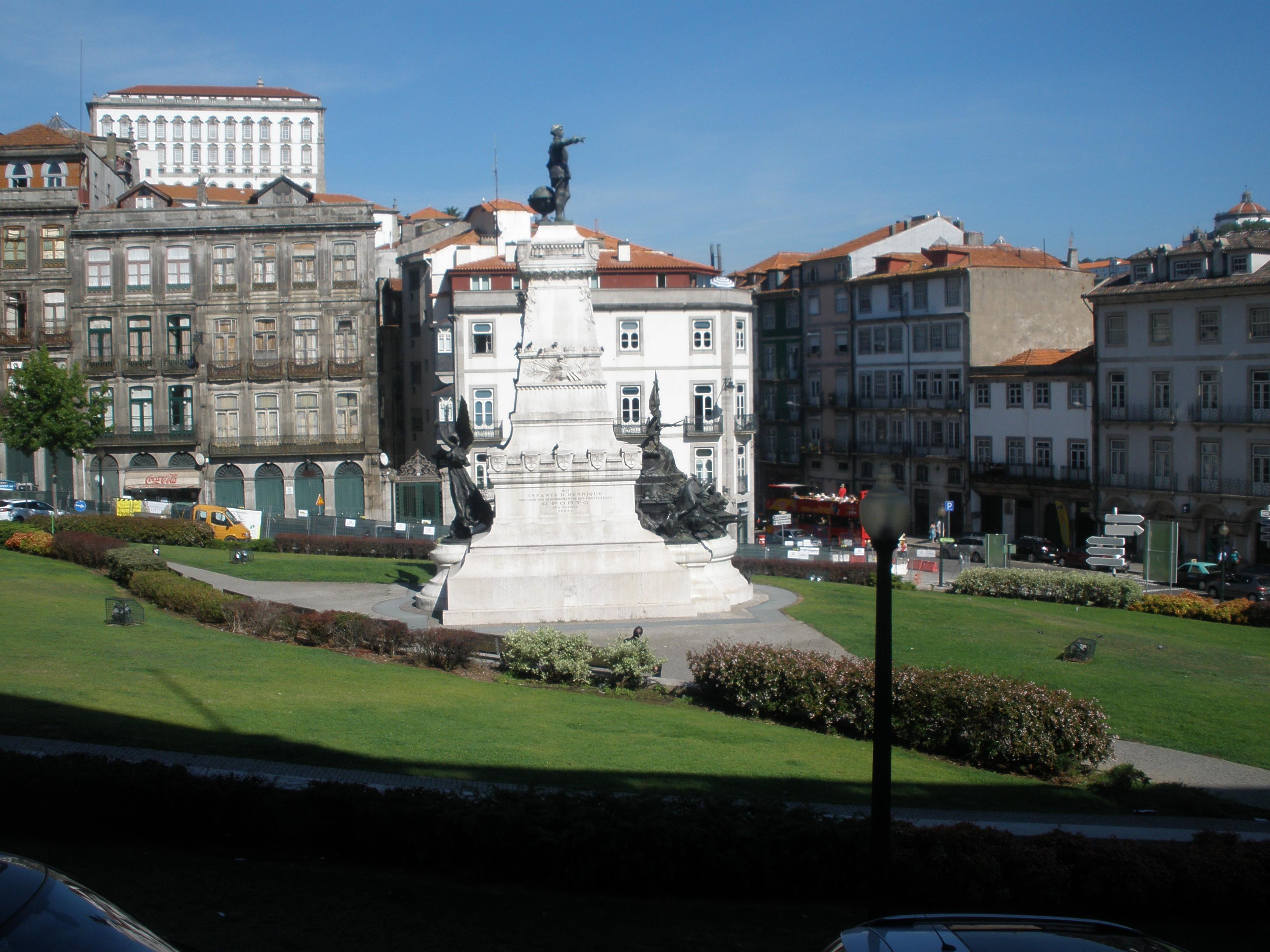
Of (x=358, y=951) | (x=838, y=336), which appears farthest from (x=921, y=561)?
(x=358, y=951)

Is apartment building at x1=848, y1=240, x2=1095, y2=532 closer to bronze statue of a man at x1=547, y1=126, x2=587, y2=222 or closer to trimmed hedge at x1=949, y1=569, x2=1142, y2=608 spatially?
trimmed hedge at x1=949, y1=569, x2=1142, y2=608

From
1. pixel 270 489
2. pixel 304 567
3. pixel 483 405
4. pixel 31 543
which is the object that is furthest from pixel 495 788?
pixel 270 489

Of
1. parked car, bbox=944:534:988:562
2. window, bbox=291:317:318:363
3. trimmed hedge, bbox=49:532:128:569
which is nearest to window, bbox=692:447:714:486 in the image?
parked car, bbox=944:534:988:562

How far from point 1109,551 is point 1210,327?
12.3m

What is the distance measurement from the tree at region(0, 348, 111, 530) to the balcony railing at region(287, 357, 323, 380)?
12065 millimetres

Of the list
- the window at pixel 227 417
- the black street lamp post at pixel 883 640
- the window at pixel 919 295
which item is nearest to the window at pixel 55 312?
the window at pixel 227 417

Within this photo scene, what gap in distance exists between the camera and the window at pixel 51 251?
5269 centimetres

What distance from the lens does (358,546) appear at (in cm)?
3784

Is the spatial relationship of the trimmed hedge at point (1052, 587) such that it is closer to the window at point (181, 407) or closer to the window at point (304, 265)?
the window at point (304, 265)

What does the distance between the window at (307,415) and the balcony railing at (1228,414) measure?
3654 cm

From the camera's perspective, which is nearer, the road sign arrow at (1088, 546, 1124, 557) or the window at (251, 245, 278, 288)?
the road sign arrow at (1088, 546, 1124, 557)

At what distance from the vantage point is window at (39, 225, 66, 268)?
52.7 m

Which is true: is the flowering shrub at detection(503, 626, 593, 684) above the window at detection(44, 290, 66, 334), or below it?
below

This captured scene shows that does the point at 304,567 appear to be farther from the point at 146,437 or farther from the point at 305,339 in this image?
the point at 305,339
